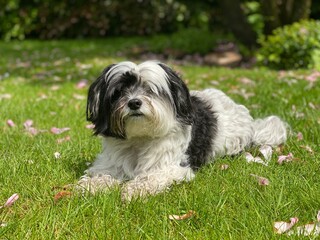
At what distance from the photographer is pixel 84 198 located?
3.31 metres

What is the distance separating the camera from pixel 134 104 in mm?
3553

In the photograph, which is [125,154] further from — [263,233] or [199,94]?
[263,233]

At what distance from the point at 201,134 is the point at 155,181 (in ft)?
2.33

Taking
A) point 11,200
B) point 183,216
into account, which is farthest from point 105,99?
point 183,216

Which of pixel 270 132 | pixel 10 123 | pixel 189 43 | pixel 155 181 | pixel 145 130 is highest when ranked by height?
pixel 145 130

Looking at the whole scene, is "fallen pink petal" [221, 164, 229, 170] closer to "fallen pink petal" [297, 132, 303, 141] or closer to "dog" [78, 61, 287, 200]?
"dog" [78, 61, 287, 200]

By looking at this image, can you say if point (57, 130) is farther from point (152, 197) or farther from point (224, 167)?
point (152, 197)

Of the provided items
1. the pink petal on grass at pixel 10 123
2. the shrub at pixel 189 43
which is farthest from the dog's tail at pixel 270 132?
the shrub at pixel 189 43

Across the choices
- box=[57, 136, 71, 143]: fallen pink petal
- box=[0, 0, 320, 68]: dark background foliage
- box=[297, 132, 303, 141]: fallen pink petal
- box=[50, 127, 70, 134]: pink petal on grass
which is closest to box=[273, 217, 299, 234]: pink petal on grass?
box=[297, 132, 303, 141]: fallen pink petal

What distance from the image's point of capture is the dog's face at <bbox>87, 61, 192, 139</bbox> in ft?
11.8

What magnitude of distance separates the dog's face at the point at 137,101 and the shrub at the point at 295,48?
667cm

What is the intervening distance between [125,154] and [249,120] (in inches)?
56.1

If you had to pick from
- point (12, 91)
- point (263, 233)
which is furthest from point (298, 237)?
point (12, 91)

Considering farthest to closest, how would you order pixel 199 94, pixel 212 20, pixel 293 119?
pixel 212 20, pixel 293 119, pixel 199 94
